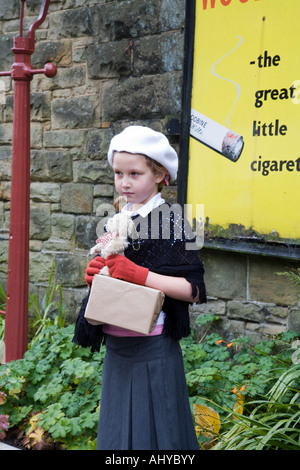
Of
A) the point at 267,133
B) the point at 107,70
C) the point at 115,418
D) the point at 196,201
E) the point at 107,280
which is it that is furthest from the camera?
the point at 107,70

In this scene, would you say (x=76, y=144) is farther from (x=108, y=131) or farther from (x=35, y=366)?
(x=35, y=366)

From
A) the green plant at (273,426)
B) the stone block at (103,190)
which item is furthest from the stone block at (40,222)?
the green plant at (273,426)

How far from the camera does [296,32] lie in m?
3.38

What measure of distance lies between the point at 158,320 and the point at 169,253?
257mm

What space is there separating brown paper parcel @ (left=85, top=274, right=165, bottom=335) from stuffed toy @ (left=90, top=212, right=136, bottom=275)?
86 mm

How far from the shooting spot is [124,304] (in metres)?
1.94

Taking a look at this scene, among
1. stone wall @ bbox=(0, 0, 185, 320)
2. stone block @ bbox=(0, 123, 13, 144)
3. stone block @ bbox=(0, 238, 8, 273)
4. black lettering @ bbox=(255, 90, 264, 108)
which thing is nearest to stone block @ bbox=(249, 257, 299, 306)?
stone wall @ bbox=(0, 0, 185, 320)

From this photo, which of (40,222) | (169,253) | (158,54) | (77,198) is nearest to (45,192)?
(40,222)

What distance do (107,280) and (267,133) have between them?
1.97 m

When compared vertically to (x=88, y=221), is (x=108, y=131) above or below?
above

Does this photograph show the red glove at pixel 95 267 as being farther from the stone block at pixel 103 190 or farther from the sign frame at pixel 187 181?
the stone block at pixel 103 190

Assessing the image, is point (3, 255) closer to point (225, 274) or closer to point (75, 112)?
point (75, 112)

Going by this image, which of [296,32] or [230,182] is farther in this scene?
[230,182]

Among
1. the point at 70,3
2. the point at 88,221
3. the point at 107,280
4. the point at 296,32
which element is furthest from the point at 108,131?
the point at 107,280
